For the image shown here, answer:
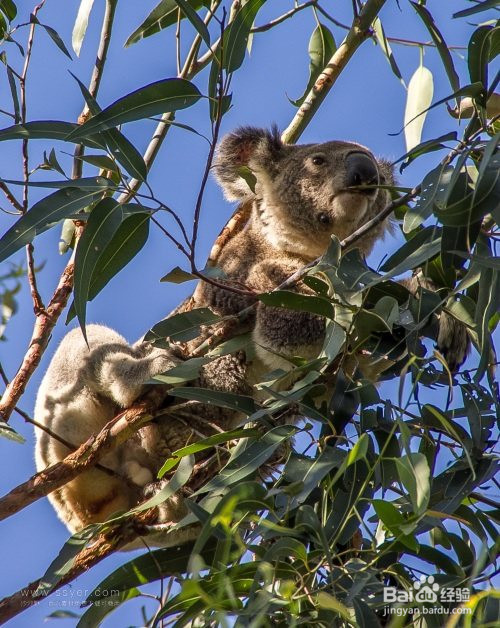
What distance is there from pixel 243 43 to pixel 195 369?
2.89ft

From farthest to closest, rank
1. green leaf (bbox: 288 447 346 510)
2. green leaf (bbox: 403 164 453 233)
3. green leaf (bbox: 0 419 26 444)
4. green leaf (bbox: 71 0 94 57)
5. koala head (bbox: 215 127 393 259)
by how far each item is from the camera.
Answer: green leaf (bbox: 71 0 94 57) → koala head (bbox: 215 127 393 259) → green leaf (bbox: 0 419 26 444) → green leaf (bbox: 403 164 453 233) → green leaf (bbox: 288 447 346 510)

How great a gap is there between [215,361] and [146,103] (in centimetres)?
141

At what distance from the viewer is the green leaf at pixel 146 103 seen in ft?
6.77

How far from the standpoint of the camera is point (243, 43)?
7.36 ft

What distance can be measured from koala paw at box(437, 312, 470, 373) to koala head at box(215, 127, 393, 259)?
3.09 feet

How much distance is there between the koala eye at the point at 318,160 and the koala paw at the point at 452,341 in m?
1.30

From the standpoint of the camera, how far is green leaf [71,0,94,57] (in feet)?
11.3

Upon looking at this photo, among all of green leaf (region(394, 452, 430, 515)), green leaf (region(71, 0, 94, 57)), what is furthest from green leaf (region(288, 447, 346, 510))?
green leaf (region(71, 0, 94, 57))

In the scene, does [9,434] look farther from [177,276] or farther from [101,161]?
[101,161]

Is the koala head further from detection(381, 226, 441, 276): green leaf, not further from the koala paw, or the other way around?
detection(381, 226, 441, 276): green leaf

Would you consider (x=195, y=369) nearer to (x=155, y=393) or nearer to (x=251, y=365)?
(x=155, y=393)

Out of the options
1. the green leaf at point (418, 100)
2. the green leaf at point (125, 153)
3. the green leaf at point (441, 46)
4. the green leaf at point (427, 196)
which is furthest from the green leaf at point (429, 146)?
the green leaf at point (418, 100)

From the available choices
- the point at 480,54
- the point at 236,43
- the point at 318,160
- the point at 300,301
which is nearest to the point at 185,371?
the point at 300,301

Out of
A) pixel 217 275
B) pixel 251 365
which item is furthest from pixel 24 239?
pixel 251 365
